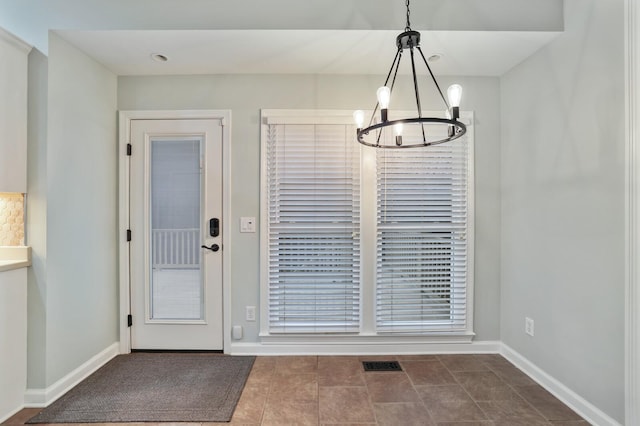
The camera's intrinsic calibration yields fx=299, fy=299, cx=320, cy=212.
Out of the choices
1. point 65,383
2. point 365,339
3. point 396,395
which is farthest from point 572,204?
point 65,383

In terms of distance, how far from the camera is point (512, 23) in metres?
2.03

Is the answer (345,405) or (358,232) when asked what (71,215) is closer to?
(358,232)

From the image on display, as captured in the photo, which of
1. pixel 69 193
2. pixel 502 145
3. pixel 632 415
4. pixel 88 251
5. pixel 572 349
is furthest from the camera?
pixel 502 145

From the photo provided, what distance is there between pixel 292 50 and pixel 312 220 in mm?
1351

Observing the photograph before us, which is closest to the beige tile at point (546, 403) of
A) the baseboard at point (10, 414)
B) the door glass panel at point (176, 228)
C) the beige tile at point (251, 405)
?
the beige tile at point (251, 405)

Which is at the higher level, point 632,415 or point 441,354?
point 632,415

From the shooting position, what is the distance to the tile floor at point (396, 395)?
72.0 inches

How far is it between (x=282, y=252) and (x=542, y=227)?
2.05 meters

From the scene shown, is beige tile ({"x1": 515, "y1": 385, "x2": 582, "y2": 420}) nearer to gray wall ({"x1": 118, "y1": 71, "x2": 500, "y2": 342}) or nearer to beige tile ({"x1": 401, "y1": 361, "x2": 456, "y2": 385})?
beige tile ({"x1": 401, "y1": 361, "x2": 456, "y2": 385})

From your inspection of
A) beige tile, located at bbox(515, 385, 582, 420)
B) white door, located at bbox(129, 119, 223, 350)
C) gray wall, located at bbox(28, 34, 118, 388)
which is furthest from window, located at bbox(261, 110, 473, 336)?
gray wall, located at bbox(28, 34, 118, 388)

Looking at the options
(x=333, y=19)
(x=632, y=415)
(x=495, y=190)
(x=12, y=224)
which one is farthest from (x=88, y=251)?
(x=632, y=415)

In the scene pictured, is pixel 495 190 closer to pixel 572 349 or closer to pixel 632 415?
pixel 572 349

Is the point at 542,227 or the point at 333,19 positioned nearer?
the point at 333,19

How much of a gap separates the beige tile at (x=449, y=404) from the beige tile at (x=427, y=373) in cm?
7
